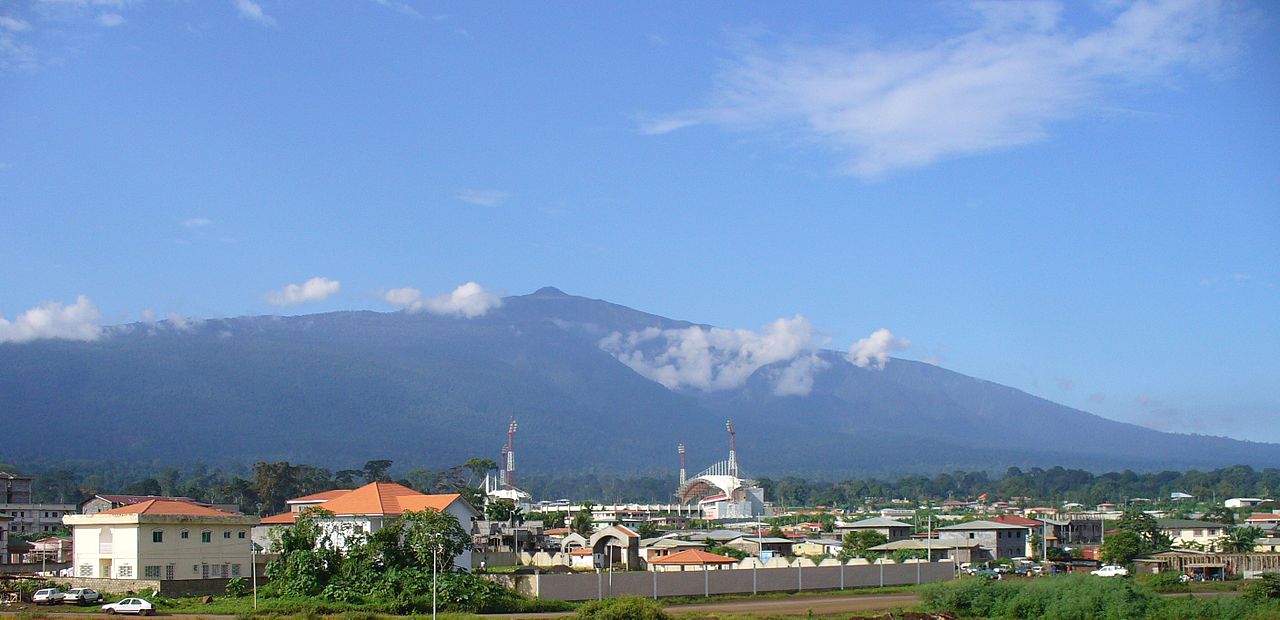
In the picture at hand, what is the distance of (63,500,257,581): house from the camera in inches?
1828

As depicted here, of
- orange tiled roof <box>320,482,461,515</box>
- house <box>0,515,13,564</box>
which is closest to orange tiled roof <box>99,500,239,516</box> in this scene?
orange tiled roof <box>320,482,461,515</box>

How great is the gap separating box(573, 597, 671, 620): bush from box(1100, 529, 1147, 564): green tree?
3759 cm

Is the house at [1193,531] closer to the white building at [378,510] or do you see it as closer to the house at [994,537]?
the house at [994,537]

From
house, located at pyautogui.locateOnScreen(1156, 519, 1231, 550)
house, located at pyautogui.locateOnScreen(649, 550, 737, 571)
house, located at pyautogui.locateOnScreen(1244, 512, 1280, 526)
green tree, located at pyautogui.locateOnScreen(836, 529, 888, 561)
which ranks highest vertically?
house, located at pyautogui.locateOnScreen(649, 550, 737, 571)

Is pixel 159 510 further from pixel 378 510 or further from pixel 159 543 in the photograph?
pixel 378 510

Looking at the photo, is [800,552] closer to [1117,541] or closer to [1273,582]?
[1117,541]

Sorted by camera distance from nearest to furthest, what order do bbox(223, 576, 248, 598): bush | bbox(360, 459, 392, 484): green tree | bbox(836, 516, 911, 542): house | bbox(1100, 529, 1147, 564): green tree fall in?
bbox(223, 576, 248, 598): bush, bbox(1100, 529, 1147, 564): green tree, bbox(836, 516, 911, 542): house, bbox(360, 459, 392, 484): green tree

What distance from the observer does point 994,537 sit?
248 ft

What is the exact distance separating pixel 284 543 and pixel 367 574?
3.25 meters

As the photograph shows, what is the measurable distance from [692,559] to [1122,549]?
2642 centimetres

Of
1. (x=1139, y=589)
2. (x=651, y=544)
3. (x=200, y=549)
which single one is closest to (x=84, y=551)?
(x=200, y=549)

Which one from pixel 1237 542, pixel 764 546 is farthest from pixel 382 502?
pixel 1237 542

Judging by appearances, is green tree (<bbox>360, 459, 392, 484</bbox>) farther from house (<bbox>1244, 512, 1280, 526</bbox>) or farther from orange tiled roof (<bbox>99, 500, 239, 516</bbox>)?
orange tiled roof (<bbox>99, 500, 239, 516</bbox>)

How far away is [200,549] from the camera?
48.2 meters
